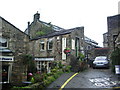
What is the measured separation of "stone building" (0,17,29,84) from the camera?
11852mm

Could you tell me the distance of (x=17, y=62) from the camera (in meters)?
12.6

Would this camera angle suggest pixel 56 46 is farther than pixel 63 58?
Yes

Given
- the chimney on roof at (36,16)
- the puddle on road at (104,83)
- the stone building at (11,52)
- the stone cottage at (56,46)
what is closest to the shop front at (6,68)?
the stone building at (11,52)

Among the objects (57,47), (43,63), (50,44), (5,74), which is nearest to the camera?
(5,74)

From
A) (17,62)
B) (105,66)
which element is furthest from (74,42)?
(17,62)

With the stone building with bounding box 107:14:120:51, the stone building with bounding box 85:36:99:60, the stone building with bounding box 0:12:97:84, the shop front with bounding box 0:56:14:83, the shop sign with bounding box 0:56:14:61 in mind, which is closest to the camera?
the shop sign with bounding box 0:56:14:61

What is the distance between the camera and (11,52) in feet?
40.4

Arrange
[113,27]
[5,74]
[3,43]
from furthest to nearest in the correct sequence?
[113,27] < [3,43] < [5,74]

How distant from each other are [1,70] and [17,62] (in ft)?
5.22

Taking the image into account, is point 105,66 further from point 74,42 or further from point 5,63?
point 5,63

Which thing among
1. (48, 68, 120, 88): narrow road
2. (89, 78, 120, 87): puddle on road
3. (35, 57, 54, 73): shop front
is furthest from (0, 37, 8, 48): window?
(89, 78, 120, 87): puddle on road

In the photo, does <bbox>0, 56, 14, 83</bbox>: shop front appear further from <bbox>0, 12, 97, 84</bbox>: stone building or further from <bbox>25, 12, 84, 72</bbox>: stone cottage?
<bbox>25, 12, 84, 72</bbox>: stone cottage

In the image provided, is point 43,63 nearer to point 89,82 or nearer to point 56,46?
point 56,46

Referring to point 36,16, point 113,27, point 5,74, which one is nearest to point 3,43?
point 5,74
